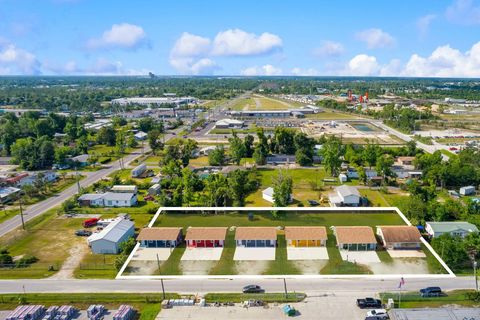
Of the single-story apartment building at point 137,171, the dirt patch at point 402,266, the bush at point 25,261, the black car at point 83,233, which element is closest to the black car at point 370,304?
the dirt patch at point 402,266

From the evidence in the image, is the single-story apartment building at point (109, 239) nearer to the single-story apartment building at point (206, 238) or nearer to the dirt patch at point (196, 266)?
the single-story apartment building at point (206, 238)

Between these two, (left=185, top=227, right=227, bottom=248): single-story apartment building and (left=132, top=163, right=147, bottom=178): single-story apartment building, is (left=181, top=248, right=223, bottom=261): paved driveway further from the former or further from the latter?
(left=132, top=163, right=147, bottom=178): single-story apartment building

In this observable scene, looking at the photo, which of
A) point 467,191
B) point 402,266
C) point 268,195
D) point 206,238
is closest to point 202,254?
point 206,238

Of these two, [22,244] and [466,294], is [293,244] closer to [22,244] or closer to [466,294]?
[466,294]

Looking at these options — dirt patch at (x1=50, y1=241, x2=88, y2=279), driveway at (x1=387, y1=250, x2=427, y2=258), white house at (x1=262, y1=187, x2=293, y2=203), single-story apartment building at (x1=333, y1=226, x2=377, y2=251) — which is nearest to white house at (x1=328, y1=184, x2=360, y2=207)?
white house at (x1=262, y1=187, x2=293, y2=203)

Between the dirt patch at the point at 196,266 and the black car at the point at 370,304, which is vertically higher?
the black car at the point at 370,304

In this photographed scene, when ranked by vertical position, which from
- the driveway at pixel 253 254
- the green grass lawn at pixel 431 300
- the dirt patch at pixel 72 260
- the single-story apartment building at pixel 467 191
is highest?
the single-story apartment building at pixel 467 191
